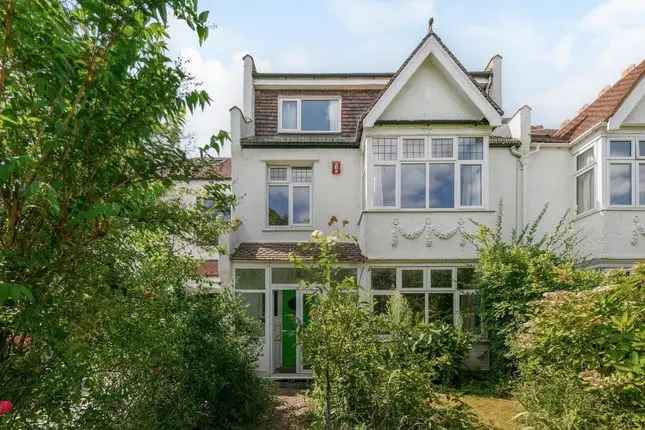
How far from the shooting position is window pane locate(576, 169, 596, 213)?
11.9 meters

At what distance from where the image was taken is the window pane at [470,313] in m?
11.5

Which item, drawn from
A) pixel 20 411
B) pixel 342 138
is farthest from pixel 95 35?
pixel 342 138

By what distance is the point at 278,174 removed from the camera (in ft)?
42.7

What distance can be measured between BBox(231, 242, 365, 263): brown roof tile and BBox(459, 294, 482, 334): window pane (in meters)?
2.99

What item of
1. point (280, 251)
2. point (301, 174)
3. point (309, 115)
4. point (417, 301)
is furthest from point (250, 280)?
point (309, 115)

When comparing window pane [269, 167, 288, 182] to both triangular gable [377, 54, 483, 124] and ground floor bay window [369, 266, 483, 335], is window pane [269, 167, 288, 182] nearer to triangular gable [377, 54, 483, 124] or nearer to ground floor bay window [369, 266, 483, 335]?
triangular gable [377, 54, 483, 124]

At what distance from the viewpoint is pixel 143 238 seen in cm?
447

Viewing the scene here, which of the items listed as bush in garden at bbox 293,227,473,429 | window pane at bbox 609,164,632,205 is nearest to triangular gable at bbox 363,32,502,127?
window pane at bbox 609,164,632,205

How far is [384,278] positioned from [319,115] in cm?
531

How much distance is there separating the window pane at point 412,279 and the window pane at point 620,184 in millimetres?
5201

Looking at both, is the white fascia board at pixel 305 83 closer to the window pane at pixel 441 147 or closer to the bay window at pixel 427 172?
the bay window at pixel 427 172

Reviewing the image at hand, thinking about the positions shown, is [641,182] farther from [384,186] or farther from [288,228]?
[288,228]

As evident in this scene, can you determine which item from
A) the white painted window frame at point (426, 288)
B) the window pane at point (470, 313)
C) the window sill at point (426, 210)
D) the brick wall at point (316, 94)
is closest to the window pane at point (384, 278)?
the white painted window frame at point (426, 288)

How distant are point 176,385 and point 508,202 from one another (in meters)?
9.86
